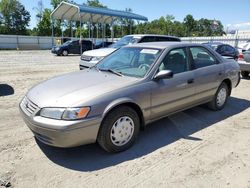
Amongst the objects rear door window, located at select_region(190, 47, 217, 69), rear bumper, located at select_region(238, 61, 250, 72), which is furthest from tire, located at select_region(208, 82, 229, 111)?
rear bumper, located at select_region(238, 61, 250, 72)

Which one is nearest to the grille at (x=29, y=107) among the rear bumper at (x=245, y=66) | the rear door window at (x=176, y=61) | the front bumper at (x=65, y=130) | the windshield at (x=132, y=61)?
the front bumper at (x=65, y=130)

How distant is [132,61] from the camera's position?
4.65 metres

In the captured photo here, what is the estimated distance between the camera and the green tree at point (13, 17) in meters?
63.7

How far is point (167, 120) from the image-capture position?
17.4 feet

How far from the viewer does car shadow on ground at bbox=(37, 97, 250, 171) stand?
3.63 meters

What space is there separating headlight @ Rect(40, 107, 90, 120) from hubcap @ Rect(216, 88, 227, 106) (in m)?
3.65

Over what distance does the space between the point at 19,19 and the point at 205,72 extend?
228ft

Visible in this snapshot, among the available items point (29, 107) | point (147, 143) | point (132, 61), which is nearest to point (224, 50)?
point (132, 61)

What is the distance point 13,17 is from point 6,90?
214 ft

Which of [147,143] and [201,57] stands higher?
[201,57]

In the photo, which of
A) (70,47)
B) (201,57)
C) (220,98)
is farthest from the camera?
(70,47)

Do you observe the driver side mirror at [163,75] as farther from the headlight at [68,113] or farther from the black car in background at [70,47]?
the black car in background at [70,47]

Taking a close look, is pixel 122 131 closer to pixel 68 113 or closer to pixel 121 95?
pixel 121 95

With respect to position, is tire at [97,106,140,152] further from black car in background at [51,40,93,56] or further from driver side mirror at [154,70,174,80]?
black car in background at [51,40,93,56]
